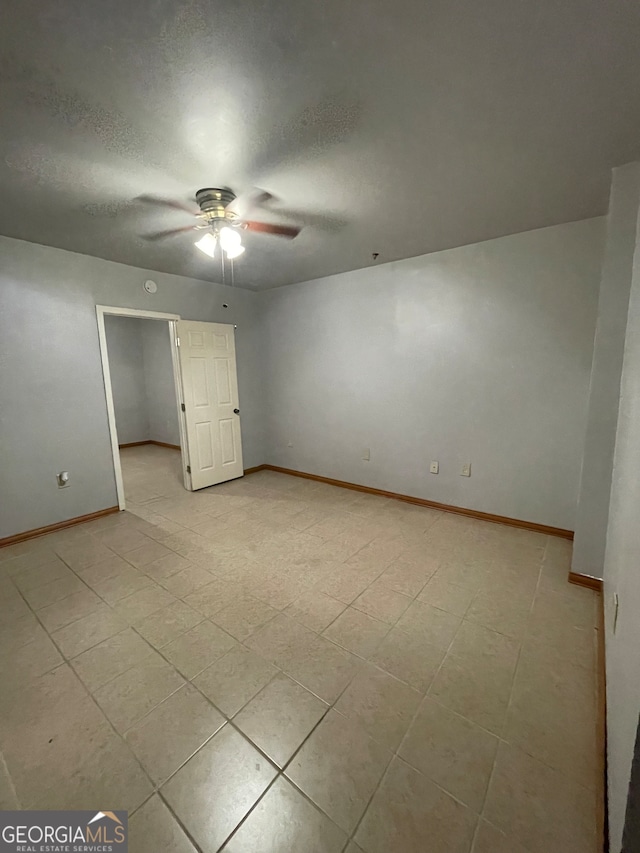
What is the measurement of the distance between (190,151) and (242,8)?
0.76m

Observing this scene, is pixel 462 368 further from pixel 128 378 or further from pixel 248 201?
pixel 128 378

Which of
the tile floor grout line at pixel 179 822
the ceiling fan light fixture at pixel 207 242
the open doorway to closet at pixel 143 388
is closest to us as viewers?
the tile floor grout line at pixel 179 822

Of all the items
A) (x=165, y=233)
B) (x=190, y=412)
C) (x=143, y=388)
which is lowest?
(x=190, y=412)

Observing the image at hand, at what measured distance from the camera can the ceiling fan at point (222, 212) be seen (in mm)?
2008

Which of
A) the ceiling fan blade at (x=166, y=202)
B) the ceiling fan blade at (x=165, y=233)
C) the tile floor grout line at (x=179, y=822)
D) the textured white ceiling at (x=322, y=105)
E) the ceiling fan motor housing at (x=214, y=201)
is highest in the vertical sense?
the ceiling fan blade at (x=165, y=233)

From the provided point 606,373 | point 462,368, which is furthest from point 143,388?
point 606,373

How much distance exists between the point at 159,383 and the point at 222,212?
Result: 4.75 metres

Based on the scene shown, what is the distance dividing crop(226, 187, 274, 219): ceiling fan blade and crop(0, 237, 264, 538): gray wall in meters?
1.78

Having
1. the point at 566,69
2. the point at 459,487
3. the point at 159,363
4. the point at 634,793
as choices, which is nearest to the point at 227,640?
the point at 634,793

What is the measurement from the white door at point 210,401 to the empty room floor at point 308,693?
1.52m

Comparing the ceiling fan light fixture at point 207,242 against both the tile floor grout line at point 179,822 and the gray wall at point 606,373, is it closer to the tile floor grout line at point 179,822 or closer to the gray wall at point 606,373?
the gray wall at point 606,373

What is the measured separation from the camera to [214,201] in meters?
2.02

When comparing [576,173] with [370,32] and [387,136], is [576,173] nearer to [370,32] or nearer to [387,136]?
[387,136]

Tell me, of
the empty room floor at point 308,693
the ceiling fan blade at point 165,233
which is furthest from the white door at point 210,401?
the empty room floor at point 308,693
